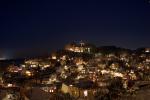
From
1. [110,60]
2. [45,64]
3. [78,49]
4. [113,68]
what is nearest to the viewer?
[113,68]

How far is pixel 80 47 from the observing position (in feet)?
143

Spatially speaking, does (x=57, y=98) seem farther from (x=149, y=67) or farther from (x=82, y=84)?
(x=149, y=67)

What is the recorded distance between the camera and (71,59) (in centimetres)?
3744

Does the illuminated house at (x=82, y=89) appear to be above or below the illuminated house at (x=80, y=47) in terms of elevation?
below

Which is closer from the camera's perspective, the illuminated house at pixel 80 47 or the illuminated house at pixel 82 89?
the illuminated house at pixel 82 89

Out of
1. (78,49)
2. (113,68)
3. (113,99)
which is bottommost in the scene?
(113,99)

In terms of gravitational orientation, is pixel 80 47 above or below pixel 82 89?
above

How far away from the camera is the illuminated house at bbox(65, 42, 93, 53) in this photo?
42.7m

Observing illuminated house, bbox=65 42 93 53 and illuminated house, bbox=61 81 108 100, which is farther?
illuminated house, bbox=65 42 93 53

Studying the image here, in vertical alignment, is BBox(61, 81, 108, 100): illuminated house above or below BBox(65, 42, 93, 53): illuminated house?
below

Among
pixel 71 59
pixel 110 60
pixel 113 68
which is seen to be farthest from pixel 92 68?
pixel 71 59

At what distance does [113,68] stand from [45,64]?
924 cm

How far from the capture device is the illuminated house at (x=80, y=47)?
42656 mm

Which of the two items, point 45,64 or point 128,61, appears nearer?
point 128,61
